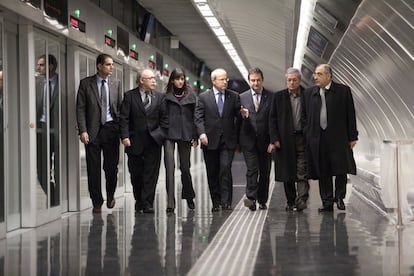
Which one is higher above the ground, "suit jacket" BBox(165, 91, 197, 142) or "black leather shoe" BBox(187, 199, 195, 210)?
"suit jacket" BBox(165, 91, 197, 142)

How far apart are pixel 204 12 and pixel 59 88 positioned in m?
5.27

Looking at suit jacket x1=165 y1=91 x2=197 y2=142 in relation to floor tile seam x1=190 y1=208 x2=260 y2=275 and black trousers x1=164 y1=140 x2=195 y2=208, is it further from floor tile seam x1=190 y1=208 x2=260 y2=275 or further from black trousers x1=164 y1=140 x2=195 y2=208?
floor tile seam x1=190 y1=208 x2=260 y2=275

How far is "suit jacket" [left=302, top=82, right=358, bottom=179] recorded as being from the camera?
9.18 m

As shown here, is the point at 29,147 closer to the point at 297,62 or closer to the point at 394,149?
the point at 394,149

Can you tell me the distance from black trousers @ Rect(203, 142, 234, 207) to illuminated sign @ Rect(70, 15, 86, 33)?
2.16m

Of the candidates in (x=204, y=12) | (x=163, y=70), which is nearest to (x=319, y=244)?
(x=204, y=12)

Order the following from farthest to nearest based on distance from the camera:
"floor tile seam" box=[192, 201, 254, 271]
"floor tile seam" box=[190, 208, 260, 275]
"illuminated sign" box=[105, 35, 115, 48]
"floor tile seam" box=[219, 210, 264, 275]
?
1. "illuminated sign" box=[105, 35, 115, 48]
2. "floor tile seam" box=[219, 210, 264, 275]
3. "floor tile seam" box=[192, 201, 254, 271]
4. "floor tile seam" box=[190, 208, 260, 275]

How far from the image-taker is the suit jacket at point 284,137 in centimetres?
941

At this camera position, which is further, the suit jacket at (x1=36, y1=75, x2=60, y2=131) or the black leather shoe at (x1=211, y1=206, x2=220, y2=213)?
the black leather shoe at (x1=211, y1=206, x2=220, y2=213)

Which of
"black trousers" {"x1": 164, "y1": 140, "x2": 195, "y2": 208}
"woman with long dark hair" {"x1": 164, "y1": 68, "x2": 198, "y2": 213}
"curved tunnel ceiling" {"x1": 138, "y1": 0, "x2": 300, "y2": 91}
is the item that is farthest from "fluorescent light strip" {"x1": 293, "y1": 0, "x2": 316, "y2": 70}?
"black trousers" {"x1": 164, "y1": 140, "x2": 195, "y2": 208}

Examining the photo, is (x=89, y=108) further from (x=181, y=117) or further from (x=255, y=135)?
(x=255, y=135)

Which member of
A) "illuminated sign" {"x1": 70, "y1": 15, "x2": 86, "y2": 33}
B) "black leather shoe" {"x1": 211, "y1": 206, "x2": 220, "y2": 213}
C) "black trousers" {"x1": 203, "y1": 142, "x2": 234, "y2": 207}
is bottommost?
"black leather shoe" {"x1": 211, "y1": 206, "x2": 220, "y2": 213}

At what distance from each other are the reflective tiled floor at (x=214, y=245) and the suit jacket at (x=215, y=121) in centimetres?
81

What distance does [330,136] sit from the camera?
9.24 meters
